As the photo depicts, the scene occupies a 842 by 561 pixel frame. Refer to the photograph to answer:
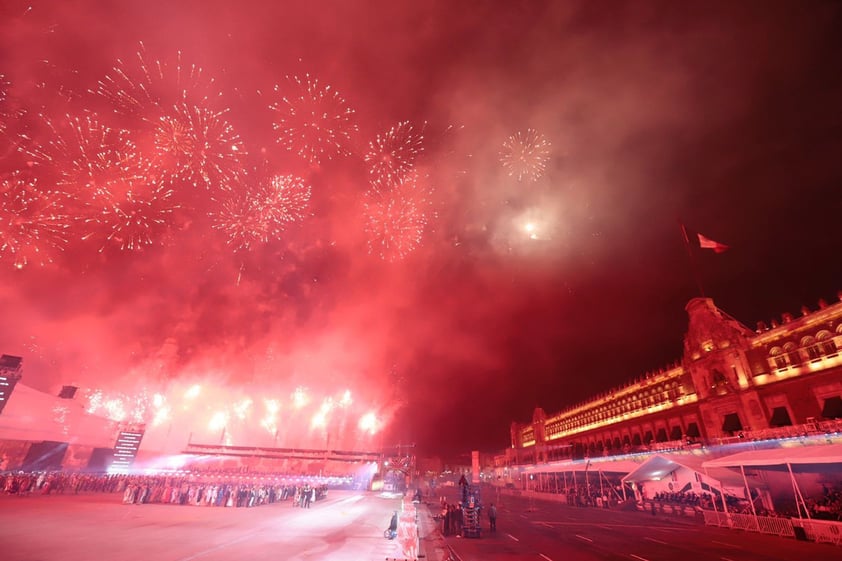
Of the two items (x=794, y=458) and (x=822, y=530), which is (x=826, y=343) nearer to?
(x=794, y=458)

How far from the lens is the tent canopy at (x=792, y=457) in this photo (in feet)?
58.9

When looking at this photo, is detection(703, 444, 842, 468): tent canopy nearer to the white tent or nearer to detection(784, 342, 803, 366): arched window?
the white tent

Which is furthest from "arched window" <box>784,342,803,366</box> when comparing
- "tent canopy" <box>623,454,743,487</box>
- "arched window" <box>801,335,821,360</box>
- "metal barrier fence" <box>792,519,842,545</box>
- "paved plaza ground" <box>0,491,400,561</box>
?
"paved plaza ground" <box>0,491,400,561</box>

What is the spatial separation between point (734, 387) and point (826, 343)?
9951 millimetres

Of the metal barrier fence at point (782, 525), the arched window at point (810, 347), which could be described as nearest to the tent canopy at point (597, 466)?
the metal barrier fence at point (782, 525)

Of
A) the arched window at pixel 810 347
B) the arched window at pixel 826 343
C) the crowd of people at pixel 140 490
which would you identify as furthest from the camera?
the arched window at pixel 810 347

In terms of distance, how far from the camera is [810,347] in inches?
1205

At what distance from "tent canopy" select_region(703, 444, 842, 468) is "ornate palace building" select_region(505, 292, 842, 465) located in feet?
29.8

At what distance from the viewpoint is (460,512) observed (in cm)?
1981

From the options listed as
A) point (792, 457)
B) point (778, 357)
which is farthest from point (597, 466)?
point (792, 457)

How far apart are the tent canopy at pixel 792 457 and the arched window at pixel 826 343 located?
40.3ft

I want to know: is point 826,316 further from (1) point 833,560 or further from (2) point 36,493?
(2) point 36,493

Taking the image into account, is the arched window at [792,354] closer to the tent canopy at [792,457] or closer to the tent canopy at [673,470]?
the tent canopy at [673,470]

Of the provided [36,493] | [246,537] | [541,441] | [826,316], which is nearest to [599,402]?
[541,441]
